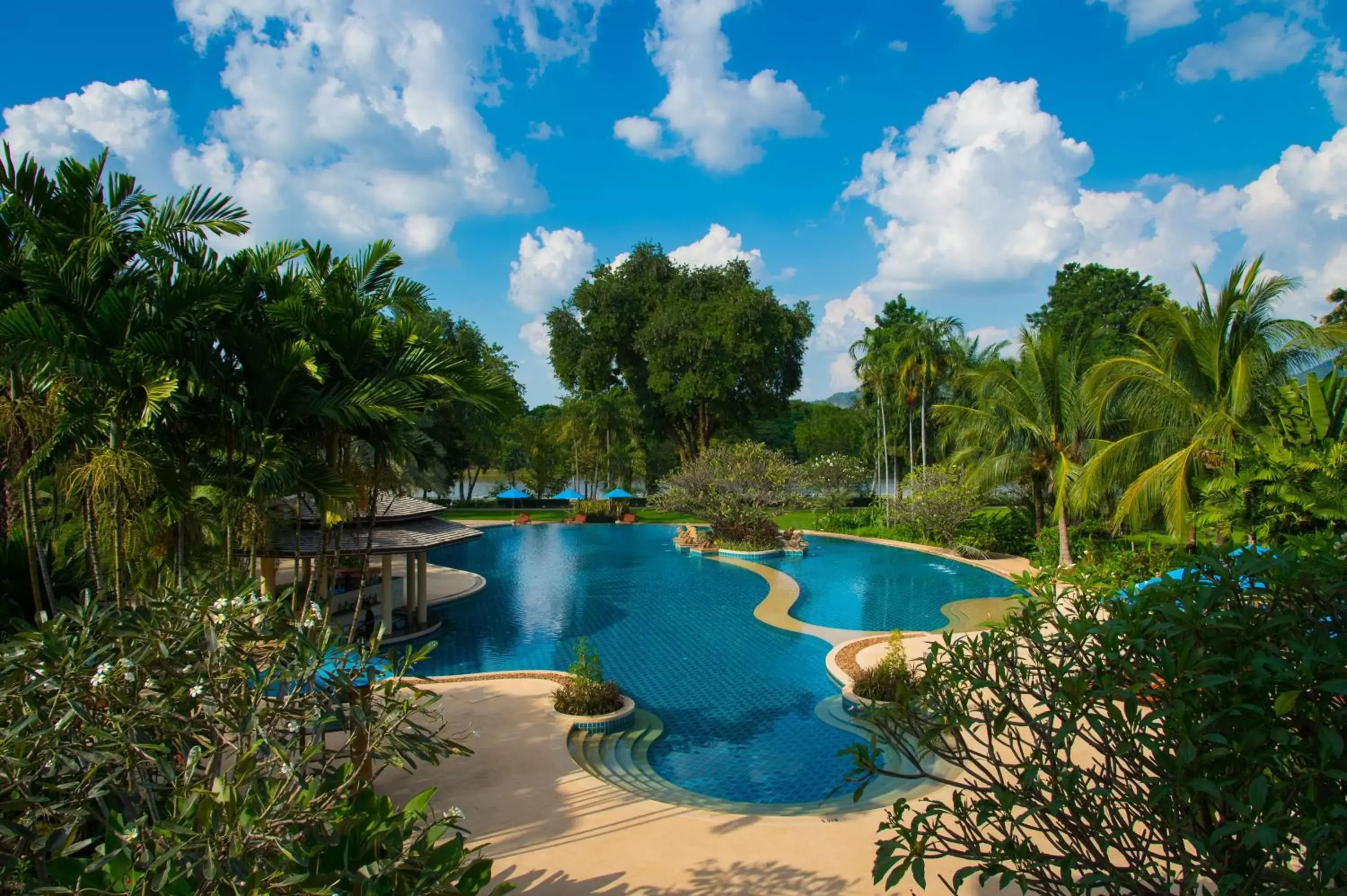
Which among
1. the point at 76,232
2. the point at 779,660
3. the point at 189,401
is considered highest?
the point at 76,232

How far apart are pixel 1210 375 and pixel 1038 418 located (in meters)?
7.18

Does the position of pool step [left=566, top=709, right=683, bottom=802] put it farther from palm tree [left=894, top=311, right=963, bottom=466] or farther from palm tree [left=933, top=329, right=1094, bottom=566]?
palm tree [left=894, top=311, right=963, bottom=466]

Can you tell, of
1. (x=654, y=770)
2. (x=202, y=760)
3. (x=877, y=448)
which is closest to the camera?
(x=202, y=760)

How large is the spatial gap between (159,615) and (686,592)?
15674 millimetres

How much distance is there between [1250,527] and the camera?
12008mm

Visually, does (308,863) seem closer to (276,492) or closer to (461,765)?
(276,492)

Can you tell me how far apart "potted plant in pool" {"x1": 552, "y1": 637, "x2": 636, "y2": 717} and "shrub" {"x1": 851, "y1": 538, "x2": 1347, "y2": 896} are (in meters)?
6.64

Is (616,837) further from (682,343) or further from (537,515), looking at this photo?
(537,515)

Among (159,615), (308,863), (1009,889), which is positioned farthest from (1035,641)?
(159,615)

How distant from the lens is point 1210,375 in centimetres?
1462

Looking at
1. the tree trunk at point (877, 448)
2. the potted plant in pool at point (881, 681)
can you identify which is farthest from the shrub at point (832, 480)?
the potted plant in pool at point (881, 681)

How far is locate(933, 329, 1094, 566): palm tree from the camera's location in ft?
69.2

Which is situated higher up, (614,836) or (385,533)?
(385,533)

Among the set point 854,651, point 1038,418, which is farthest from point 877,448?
point 854,651
